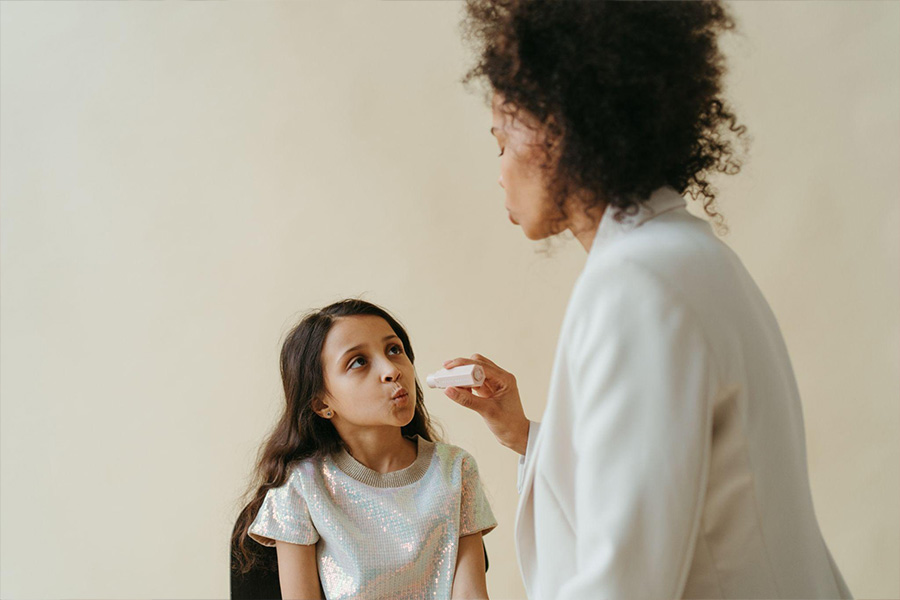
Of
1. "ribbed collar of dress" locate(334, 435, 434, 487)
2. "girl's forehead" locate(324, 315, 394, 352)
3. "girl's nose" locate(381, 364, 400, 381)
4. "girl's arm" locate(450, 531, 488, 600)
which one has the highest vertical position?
"girl's forehead" locate(324, 315, 394, 352)

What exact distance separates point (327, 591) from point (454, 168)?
1.39m

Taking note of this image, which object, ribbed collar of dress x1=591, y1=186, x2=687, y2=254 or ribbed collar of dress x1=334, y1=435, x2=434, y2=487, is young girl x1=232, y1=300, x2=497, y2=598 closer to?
ribbed collar of dress x1=334, y1=435, x2=434, y2=487

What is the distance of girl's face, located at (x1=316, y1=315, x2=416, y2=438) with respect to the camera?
1612 millimetres

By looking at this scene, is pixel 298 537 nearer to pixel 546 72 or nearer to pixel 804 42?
pixel 546 72

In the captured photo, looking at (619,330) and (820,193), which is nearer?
(619,330)

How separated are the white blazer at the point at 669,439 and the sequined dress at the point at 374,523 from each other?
655mm

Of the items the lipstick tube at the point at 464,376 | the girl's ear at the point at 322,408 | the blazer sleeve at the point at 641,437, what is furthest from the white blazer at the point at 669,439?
the girl's ear at the point at 322,408

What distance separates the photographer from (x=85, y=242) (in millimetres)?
2498

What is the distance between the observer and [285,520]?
5.28 ft

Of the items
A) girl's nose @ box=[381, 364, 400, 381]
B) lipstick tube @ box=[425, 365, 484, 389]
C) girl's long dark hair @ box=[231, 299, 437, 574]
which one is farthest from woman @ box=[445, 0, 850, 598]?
girl's long dark hair @ box=[231, 299, 437, 574]

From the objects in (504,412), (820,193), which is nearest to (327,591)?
(504,412)

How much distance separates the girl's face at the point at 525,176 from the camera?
1.00 meters

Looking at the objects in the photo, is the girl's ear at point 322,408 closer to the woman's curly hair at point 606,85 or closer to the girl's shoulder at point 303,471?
the girl's shoulder at point 303,471

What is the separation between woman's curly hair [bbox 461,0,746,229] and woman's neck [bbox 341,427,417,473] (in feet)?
2.70
